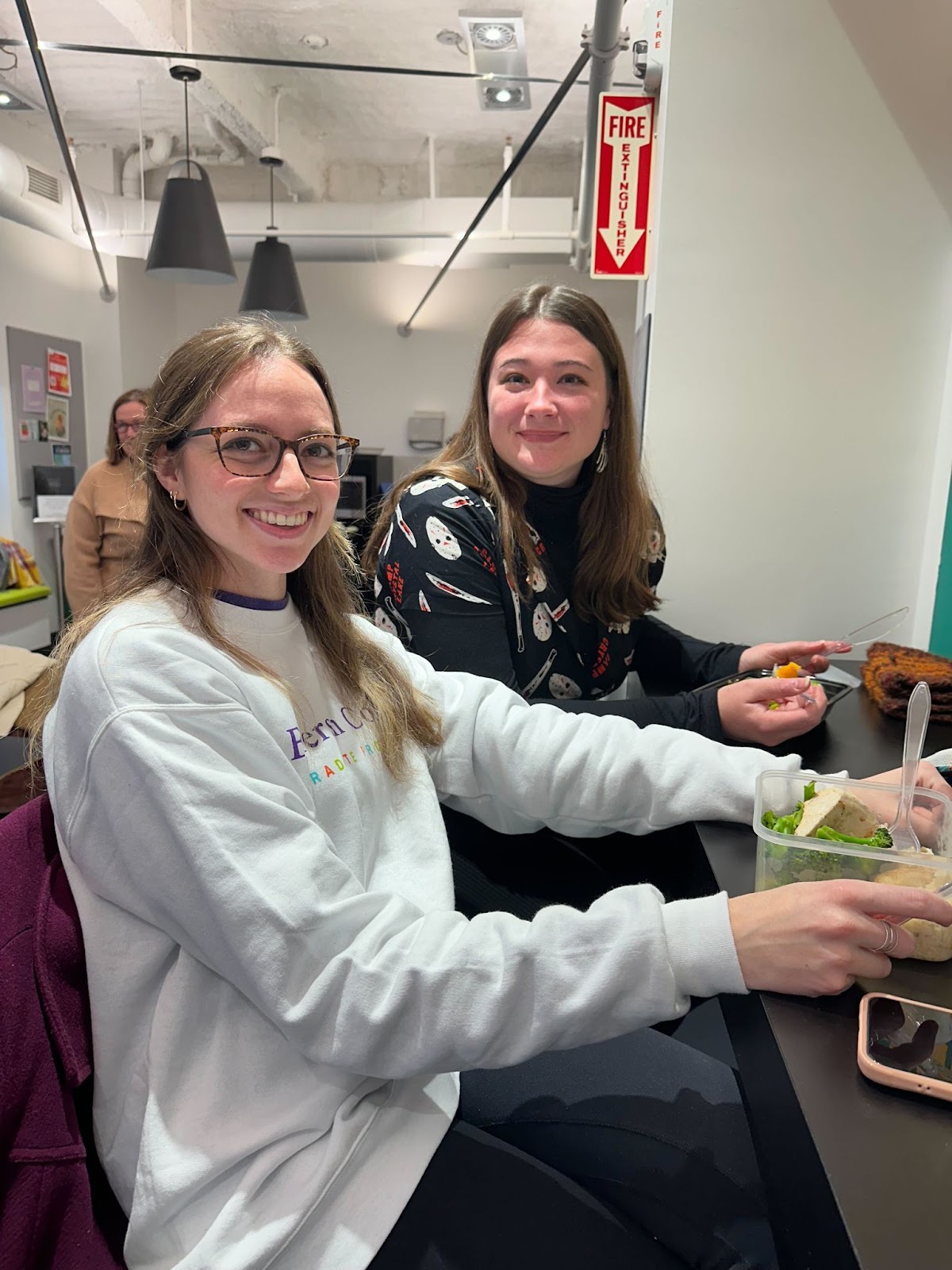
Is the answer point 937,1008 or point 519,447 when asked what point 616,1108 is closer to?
point 937,1008

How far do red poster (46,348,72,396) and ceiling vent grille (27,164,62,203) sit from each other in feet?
3.68

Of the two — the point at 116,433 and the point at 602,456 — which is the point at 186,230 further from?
the point at 602,456

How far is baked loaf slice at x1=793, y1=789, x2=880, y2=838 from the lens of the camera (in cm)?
83

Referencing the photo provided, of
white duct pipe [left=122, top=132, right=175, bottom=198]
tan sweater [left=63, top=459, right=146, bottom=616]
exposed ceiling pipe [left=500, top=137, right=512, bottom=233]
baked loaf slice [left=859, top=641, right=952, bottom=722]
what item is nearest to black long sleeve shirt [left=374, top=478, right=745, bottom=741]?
baked loaf slice [left=859, top=641, right=952, bottom=722]

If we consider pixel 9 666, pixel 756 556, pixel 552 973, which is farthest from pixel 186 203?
pixel 552 973

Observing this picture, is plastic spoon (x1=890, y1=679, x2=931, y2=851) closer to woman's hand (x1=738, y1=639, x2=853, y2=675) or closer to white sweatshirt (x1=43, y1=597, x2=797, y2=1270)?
white sweatshirt (x1=43, y1=597, x2=797, y2=1270)

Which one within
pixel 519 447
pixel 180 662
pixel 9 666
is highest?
pixel 519 447

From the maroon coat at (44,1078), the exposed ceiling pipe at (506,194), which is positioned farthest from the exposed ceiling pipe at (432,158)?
the maroon coat at (44,1078)

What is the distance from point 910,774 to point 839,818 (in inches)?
5.1

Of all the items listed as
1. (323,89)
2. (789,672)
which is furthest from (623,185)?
(323,89)

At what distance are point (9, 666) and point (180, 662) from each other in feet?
7.04

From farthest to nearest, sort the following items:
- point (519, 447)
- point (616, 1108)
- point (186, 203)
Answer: point (186, 203)
point (519, 447)
point (616, 1108)

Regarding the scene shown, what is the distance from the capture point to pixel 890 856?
2.54 feet

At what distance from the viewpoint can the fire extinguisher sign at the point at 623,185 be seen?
236 cm
